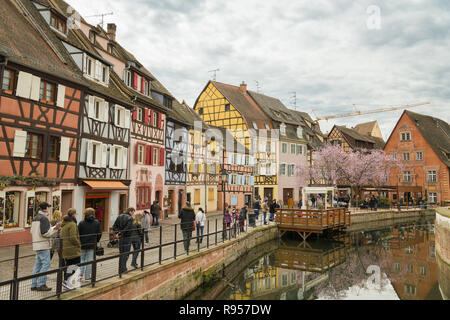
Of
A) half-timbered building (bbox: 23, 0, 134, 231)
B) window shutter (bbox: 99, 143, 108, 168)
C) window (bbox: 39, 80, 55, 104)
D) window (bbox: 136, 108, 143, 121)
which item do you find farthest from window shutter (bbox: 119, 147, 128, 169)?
window (bbox: 39, 80, 55, 104)

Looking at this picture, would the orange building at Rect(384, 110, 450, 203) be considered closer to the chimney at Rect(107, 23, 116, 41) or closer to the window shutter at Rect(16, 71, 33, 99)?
the chimney at Rect(107, 23, 116, 41)

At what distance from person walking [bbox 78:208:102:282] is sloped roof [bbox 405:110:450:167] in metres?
51.8

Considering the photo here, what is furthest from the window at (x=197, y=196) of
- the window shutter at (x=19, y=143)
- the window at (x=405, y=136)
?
the window at (x=405, y=136)

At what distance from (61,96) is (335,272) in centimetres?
1471

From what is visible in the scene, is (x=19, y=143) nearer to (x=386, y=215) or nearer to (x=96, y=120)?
(x=96, y=120)

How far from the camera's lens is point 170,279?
428 inches

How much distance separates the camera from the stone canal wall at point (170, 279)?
27.0 feet

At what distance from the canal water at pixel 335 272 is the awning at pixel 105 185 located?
731 cm

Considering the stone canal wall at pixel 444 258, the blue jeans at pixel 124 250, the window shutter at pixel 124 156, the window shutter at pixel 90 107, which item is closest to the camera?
the blue jeans at pixel 124 250

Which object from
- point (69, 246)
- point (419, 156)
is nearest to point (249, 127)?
point (419, 156)

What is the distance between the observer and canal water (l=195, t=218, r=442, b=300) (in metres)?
13.6

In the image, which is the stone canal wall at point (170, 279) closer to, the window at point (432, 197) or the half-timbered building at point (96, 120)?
the half-timbered building at point (96, 120)

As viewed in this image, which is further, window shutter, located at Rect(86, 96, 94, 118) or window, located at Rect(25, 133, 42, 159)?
window shutter, located at Rect(86, 96, 94, 118)
